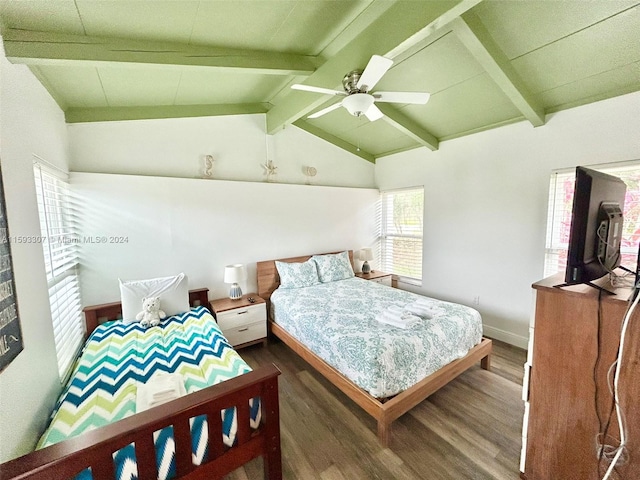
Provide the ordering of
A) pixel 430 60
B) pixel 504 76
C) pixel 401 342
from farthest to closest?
1. pixel 430 60
2. pixel 504 76
3. pixel 401 342

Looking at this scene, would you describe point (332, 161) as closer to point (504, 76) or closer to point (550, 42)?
point (504, 76)

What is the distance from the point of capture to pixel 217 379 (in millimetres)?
1556

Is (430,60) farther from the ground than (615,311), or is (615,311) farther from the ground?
(430,60)

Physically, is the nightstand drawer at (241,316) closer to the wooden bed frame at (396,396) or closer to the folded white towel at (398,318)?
the wooden bed frame at (396,396)

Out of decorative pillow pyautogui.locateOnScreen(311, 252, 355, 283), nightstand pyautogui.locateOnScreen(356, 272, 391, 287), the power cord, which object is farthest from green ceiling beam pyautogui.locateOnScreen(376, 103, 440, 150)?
the power cord

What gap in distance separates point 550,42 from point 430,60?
80 centimetres

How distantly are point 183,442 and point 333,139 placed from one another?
3.90 meters

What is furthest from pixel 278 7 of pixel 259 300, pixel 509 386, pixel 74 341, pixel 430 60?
pixel 509 386

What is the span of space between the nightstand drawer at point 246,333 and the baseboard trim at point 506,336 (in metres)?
2.69

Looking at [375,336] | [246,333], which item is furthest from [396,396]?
[246,333]

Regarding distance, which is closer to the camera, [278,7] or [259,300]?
[278,7]

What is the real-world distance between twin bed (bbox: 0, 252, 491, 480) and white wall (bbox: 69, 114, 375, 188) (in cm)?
143

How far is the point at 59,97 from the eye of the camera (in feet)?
7.20

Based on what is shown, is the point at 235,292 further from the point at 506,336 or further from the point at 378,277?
the point at 506,336
